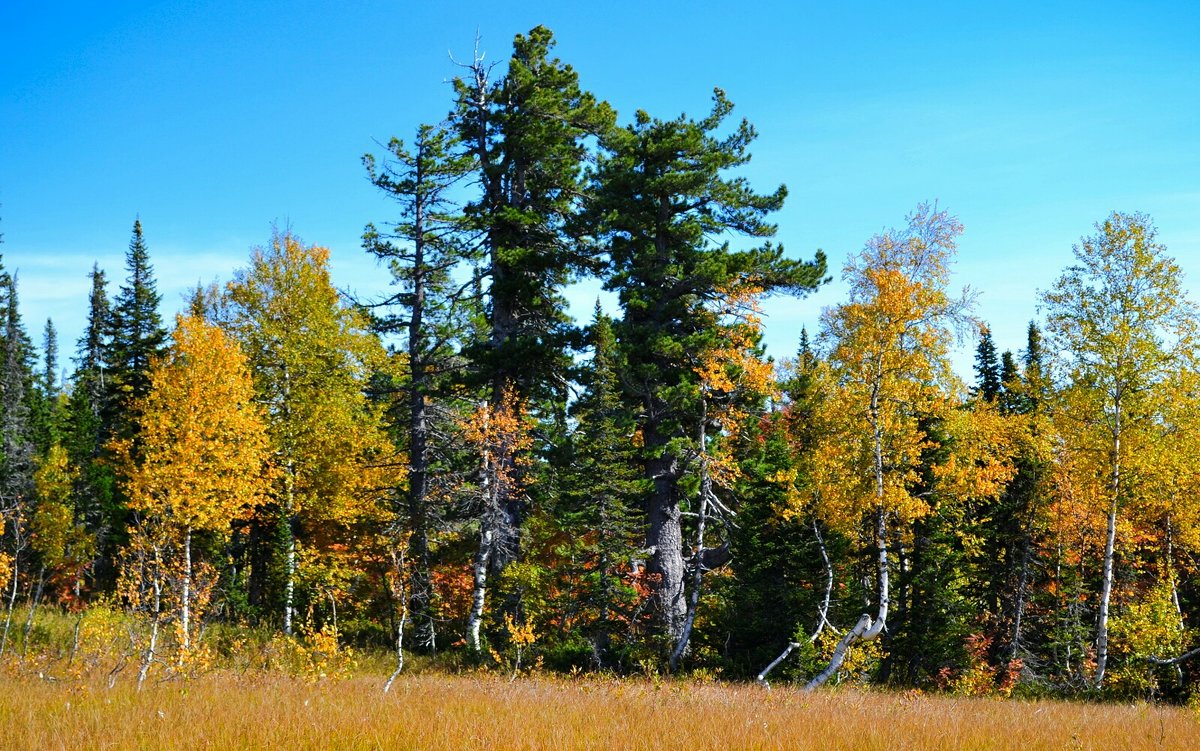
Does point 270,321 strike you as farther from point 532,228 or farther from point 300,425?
point 532,228

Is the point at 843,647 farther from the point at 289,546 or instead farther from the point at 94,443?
the point at 94,443

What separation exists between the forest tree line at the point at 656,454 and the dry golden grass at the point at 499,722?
15.4 feet

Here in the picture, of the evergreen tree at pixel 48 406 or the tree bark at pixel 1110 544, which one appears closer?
the tree bark at pixel 1110 544

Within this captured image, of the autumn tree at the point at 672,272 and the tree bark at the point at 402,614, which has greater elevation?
the autumn tree at the point at 672,272

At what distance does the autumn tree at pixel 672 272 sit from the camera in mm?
20031

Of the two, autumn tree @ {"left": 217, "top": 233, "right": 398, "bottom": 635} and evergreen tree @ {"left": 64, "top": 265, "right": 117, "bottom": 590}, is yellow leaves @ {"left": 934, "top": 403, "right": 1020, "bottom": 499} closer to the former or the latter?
autumn tree @ {"left": 217, "top": 233, "right": 398, "bottom": 635}

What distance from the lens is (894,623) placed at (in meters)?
20.2

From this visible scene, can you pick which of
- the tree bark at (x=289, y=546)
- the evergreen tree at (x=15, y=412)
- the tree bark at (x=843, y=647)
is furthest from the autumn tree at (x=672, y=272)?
the evergreen tree at (x=15, y=412)

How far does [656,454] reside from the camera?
65.9ft

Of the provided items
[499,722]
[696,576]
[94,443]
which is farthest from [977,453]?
[94,443]

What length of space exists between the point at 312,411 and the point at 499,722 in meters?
19.9

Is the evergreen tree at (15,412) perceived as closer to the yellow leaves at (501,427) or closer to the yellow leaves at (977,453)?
the yellow leaves at (501,427)

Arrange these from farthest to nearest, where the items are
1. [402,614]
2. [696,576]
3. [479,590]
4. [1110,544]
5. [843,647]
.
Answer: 1. [479,590]
2. [696,576]
3. [1110,544]
4. [843,647]
5. [402,614]

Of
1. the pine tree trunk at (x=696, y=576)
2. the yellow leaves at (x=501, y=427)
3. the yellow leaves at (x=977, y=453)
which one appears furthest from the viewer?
the yellow leaves at (x=501, y=427)
